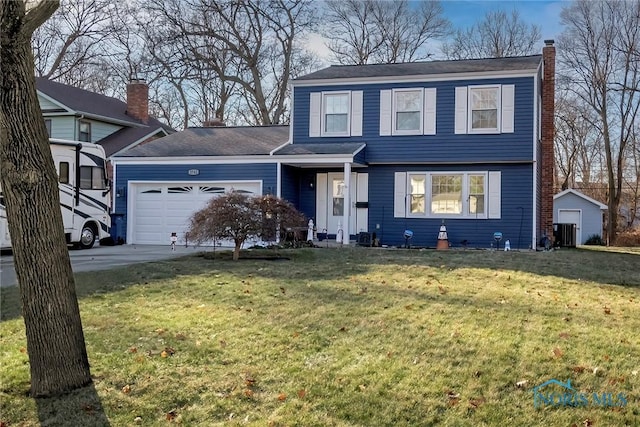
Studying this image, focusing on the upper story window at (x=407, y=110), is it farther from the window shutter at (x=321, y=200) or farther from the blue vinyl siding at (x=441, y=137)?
the window shutter at (x=321, y=200)

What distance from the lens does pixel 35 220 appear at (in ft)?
14.3

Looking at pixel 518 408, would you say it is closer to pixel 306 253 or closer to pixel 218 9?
pixel 306 253

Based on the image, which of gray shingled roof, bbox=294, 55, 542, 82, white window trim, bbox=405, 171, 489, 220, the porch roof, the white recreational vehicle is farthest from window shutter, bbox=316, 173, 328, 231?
the white recreational vehicle

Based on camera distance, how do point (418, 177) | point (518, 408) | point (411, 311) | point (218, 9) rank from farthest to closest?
point (218, 9) → point (418, 177) → point (411, 311) → point (518, 408)

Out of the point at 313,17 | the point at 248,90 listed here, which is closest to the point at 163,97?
the point at 248,90

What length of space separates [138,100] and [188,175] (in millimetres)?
10978

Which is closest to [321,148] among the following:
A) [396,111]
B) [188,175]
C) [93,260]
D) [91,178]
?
[396,111]

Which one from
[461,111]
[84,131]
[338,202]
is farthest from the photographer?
[84,131]

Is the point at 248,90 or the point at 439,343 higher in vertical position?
the point at 248,90

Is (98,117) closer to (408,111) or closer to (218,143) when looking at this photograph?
(218,143)

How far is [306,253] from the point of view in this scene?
12922 mm

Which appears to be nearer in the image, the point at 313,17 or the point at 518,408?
the point at 518,408

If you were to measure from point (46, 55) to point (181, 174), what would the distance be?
1867cm

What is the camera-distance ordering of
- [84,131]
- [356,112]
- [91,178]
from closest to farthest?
1. [91,178]
2. [356,112]
3. [84,131]
